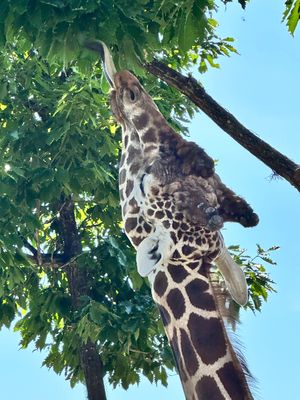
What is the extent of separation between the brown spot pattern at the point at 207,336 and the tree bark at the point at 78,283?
8519mm

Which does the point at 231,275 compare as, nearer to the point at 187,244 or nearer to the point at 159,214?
the point at 187,244

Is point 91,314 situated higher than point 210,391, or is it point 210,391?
point 91,314

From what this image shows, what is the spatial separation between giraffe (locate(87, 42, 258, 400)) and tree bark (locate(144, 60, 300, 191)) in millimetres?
1193

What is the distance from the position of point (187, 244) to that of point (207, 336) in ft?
2.48

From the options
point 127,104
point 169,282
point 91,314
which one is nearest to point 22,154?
point 91,314

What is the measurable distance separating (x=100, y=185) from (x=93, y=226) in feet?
5.97

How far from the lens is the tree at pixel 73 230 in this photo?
14.5 metres

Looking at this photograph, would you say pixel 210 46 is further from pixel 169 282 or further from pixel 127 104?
pixel 169 282

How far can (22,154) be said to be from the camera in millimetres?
16000

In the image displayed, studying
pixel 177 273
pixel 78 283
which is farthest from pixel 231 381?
→ pixel 78 283

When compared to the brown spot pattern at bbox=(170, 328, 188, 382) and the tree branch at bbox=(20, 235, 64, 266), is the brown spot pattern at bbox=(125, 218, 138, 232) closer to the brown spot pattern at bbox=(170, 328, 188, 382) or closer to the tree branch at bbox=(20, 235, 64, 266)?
the brown spot pattern at bbox=(170, 328, 188, 382)

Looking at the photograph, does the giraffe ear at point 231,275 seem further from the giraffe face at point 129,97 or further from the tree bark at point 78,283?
the tree bark at point 78,283

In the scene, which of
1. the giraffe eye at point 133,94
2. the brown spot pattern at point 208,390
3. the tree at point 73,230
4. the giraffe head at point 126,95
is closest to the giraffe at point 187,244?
the brown spot pattern at point 208,390

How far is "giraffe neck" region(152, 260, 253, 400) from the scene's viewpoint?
698 centimetres
